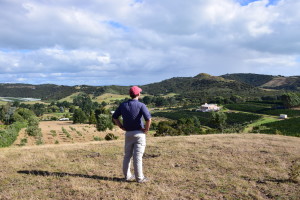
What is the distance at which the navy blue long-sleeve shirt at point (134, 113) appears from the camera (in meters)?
7.17

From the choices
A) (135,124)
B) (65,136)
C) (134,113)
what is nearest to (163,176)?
(135,124)

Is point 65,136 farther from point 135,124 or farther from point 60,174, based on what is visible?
point 135,124

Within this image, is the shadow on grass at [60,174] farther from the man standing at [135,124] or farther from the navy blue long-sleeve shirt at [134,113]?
the navy blue long-sleeve shirt at [134,113]

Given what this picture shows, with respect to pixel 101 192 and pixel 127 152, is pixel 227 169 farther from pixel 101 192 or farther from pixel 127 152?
pixel 101 192

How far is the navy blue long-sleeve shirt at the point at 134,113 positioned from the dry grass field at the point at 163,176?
1958 millimetres

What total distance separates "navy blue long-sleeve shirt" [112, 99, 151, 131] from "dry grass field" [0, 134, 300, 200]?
1958 mm

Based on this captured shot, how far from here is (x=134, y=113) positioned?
7.17 m

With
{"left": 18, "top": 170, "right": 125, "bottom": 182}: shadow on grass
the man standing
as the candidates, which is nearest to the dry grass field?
{"left": 18, "top": 170, "right": 125, "bottom": 182}: shadow on grass

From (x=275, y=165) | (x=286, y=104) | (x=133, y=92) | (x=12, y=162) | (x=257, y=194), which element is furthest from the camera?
(x=286, y=104)

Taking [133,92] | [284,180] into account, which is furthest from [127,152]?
[284,180]

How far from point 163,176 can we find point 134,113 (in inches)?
110

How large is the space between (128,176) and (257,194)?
161 inches

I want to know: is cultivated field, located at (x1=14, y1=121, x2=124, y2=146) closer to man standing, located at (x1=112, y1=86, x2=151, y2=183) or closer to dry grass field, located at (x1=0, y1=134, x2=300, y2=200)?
dry grass field, located at (x1=0, y1=134, x2=300, y2=200)

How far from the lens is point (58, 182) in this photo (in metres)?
7.61
